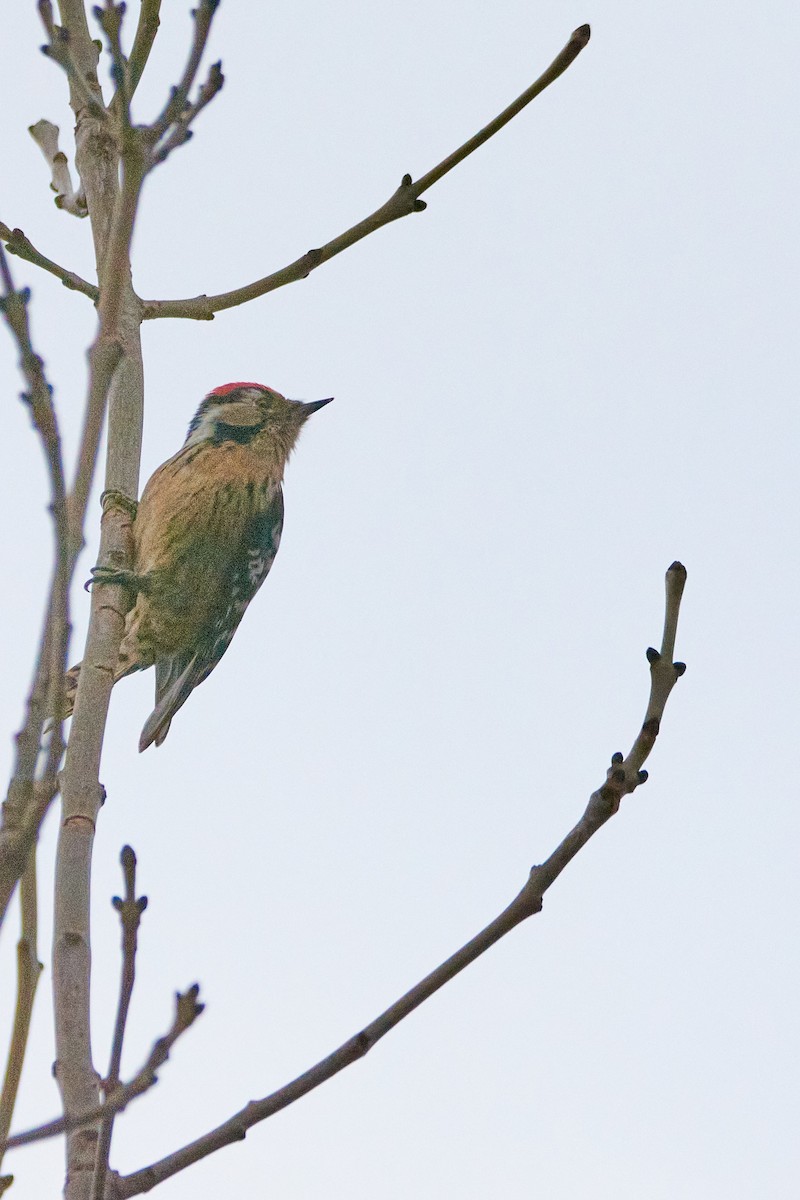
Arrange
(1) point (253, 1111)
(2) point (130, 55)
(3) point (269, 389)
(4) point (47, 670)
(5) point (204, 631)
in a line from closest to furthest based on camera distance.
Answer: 1. (4) point (47, 670)
2. (1) point (253, 1111)
3. (2) point (130, 55)
4. (5) point (204, 631)
5. (3) point (269, 389)

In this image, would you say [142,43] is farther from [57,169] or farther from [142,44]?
[57,169]

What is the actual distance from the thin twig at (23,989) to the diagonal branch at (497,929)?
183 millimetres

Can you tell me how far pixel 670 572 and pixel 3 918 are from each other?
3.52 feet

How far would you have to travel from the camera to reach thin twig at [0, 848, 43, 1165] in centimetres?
192

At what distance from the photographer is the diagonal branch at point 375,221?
9.57 ft

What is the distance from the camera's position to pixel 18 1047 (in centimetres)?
202

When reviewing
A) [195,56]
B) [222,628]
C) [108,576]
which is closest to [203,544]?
[222,628]

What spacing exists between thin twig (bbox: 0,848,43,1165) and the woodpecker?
265 cm

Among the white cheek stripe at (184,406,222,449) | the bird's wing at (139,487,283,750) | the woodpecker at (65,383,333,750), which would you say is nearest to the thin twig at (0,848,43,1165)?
the woodpecker at (65,383,333,750)

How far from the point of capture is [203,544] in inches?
211

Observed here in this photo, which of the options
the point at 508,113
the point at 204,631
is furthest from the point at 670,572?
the point at 204,631

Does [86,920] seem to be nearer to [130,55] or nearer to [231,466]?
[130,55]

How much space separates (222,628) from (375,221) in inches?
98.8

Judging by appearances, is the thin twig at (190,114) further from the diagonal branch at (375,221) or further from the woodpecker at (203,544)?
the woodpecker at (203,544)
